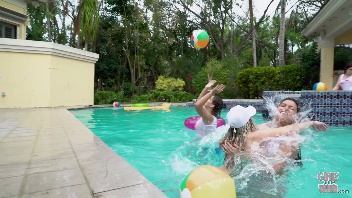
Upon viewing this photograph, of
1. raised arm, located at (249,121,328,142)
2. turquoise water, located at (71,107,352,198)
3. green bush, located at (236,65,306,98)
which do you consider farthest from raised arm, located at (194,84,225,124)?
green bush, located at (236,65,306,98)

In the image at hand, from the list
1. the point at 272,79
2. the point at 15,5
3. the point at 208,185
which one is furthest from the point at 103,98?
the point at 208,185

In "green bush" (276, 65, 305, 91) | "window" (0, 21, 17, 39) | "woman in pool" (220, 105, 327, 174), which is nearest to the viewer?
"woman in pool" (220, 105, 327, 174)

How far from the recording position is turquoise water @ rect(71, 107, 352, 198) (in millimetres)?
3131

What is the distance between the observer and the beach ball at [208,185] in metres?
1.75

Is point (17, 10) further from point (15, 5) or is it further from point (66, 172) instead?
point (66, 172)

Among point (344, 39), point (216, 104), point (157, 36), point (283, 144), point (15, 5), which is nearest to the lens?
point (283, 144)

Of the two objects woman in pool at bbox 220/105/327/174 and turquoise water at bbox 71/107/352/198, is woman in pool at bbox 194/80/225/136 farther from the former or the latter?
woman in pool at bbox 220/105/327/174

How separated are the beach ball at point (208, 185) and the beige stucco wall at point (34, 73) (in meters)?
11.8

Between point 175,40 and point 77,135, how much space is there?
769 inches

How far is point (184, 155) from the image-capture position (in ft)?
14.9

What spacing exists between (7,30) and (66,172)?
45.2 ft

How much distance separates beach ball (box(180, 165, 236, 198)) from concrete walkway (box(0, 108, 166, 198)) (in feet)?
0.76

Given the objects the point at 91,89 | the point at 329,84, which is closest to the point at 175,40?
the point at 91,89

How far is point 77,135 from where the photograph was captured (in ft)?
14.7
